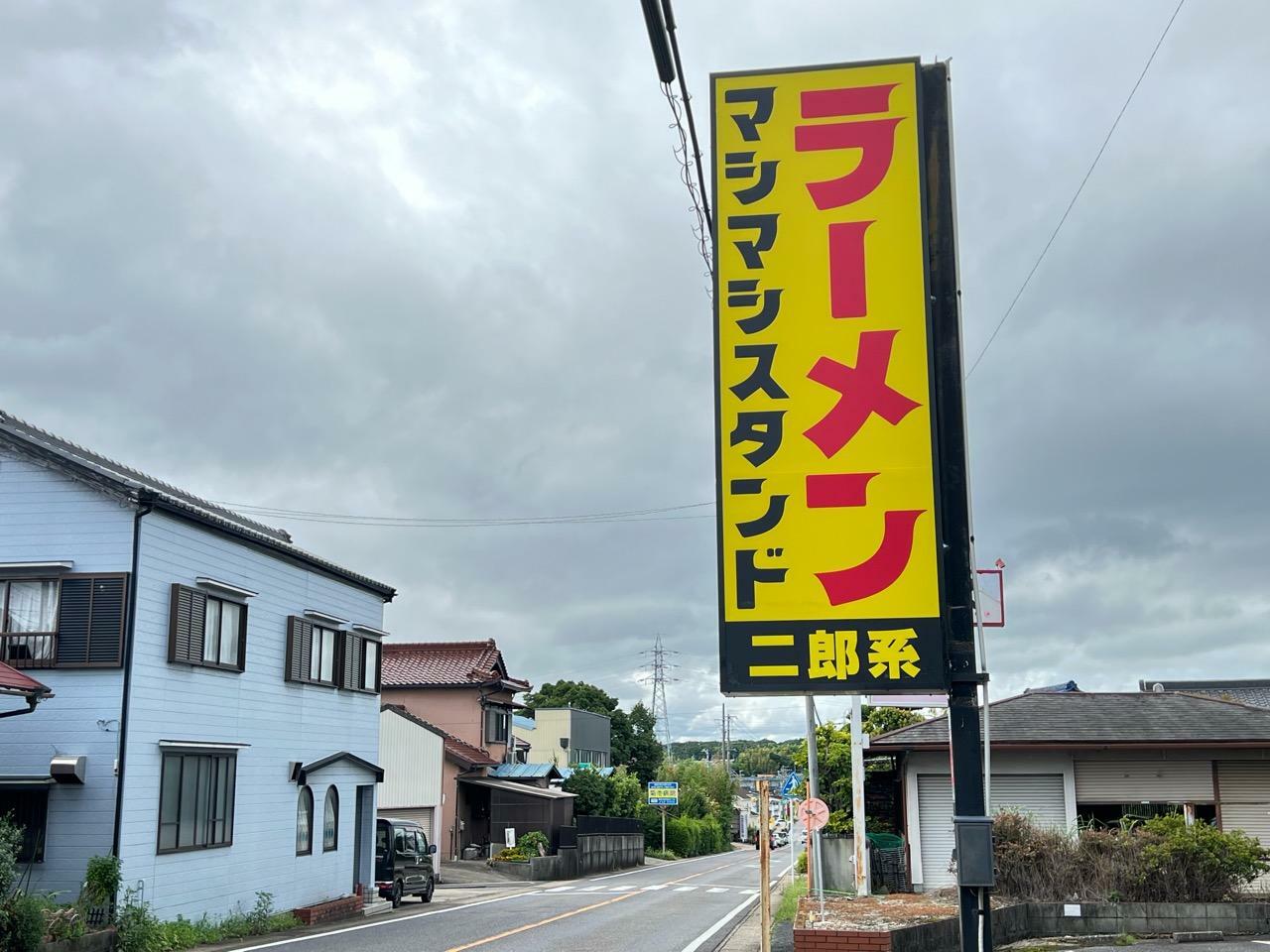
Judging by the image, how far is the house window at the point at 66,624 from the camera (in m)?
17.5

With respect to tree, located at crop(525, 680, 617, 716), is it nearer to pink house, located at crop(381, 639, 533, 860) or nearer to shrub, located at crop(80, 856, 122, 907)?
pink house, located at crop(381, 639, 533, 860)


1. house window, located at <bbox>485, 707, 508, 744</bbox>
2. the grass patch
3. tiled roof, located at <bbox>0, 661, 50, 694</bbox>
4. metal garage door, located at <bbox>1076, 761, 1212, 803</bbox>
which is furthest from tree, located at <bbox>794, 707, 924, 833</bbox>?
tiled roof, located at <bbox>0, 661, 50, 694</bbox>

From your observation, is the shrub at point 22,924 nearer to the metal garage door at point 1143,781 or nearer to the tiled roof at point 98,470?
the tiled roof at point 98,470

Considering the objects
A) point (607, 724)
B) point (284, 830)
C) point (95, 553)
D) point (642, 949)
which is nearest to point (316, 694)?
point (284, 830)

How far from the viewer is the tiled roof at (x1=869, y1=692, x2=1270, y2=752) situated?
2092 cm

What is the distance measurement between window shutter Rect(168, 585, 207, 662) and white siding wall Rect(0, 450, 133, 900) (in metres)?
1.15

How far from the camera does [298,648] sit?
75.4ft

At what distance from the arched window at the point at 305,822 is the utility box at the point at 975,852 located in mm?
17297

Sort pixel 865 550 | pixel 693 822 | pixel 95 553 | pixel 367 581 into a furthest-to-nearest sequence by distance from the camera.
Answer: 1. pixel 693 822
2. pixel 367 581
3. pixel 95 553
4. pixel 865 550

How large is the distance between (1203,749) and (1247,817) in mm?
1329

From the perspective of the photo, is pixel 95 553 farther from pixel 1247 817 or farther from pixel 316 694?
pixel 1247 817

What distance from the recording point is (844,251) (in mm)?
9078

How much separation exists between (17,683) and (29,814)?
98.6 inches


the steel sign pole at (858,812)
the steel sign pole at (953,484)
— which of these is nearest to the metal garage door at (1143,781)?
the steel sign pole at (858,812)
